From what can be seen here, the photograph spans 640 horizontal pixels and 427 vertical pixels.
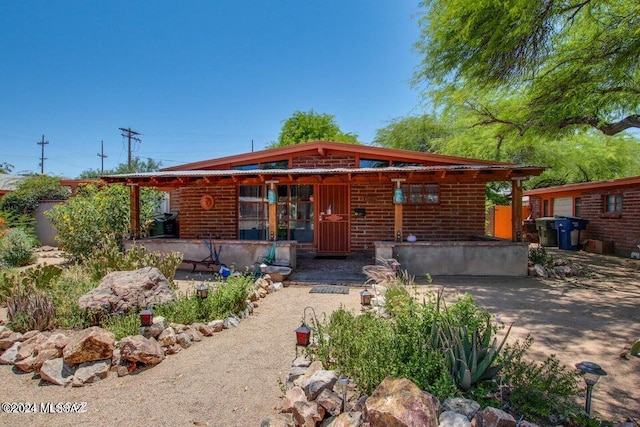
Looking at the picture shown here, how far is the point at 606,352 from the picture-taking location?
3.81 metres

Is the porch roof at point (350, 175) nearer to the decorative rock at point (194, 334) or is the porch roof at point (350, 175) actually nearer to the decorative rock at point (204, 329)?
the decorative rock at point (204, 329)

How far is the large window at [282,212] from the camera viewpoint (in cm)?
1048

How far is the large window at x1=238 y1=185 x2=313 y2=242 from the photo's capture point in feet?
34.4

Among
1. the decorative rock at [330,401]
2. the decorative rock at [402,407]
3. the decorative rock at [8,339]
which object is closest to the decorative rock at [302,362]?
the decorative rock at [330,401]

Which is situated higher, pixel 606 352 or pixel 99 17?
pixel 99 17

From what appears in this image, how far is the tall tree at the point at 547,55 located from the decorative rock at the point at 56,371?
29.0 feet

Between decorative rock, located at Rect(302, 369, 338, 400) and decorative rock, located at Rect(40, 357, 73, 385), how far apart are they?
104 inches

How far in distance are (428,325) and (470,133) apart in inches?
517

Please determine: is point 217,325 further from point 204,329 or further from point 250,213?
point 250,213

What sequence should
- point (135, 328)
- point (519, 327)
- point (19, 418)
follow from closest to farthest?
point (19, 418), point (135, 328), point (519, 327)

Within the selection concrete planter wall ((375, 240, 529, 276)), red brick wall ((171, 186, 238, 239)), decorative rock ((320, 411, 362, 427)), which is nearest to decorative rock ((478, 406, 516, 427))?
decorative rock ((320, 411, 362, 427))

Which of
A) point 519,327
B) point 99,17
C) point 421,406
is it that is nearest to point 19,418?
point 421,406

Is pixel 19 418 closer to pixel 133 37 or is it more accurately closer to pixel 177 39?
pixel 177 39

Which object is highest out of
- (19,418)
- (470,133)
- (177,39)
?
(177,39)
